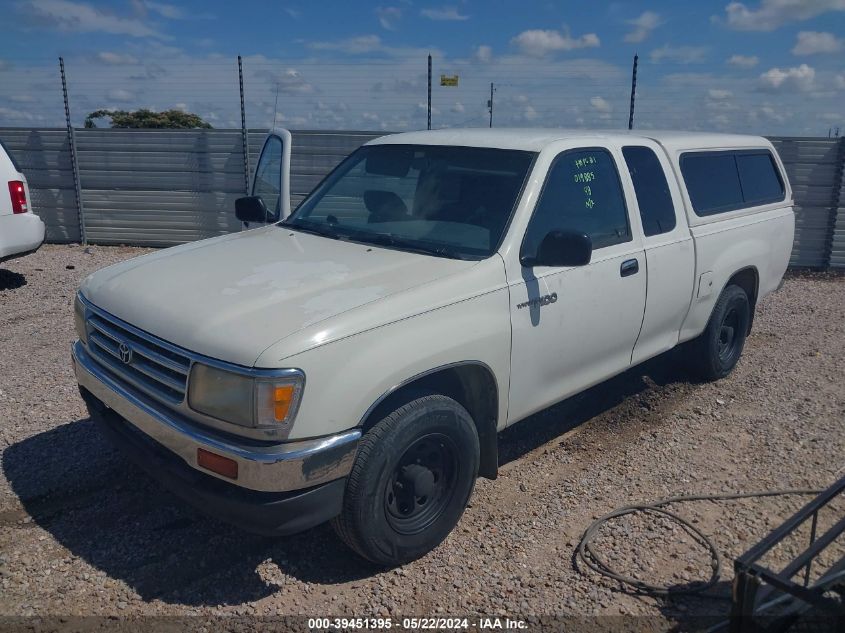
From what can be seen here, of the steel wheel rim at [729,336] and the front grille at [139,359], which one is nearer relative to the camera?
the front grille at [139,359]

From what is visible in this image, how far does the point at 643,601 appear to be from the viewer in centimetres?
328

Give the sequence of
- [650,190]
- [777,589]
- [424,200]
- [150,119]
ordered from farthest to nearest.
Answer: [150,119] → [650,190] → [424,200] → [777,589]

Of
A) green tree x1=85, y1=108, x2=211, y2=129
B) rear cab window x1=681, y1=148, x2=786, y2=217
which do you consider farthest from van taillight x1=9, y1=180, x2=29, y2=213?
green tree x1=85, y1=108, x2=211, y2=129

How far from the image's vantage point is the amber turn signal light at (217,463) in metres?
2.84

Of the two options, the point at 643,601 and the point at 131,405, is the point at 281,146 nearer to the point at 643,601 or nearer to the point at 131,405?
the point at 131,405

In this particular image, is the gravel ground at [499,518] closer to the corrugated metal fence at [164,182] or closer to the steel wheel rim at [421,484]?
the steel wheel rim at [421,484]

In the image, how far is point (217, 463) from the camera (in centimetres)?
288

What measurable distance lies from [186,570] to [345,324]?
1.49 m

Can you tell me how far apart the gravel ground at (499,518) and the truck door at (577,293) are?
0.64 metres

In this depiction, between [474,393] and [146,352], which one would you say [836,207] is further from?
[146,352]

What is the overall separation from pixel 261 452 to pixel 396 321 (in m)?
0.78

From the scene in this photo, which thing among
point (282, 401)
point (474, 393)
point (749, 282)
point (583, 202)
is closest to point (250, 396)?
point (282, 401)

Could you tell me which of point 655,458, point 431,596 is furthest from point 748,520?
point 431,596

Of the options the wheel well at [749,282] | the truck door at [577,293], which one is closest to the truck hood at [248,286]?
the truck door at [577,293]
